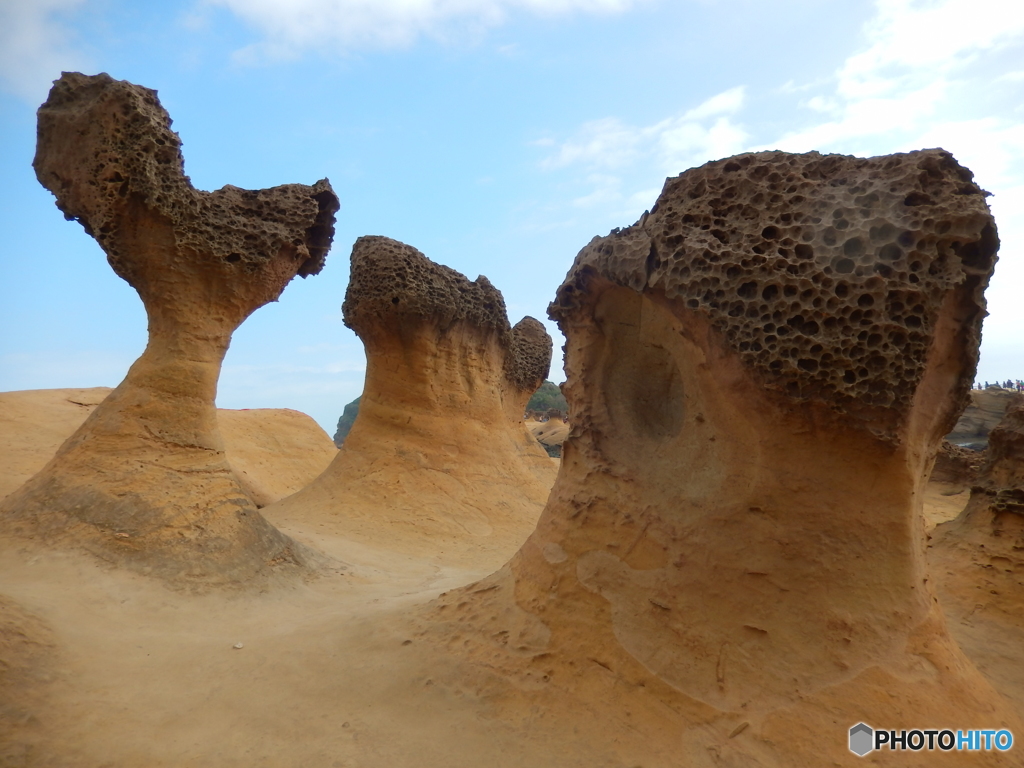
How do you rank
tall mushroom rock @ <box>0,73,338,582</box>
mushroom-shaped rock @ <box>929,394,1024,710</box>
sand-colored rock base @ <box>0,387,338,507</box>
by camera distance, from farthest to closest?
sand-colored rock base @ <box>0,387,338,507</box> < tall mushroom rock @ <box>0,73,338,582</box> < mushroom-shaped rock @ <box>929,394,1024,710</box>

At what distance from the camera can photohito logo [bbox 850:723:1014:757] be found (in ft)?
7.38

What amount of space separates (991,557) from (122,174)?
6.24m

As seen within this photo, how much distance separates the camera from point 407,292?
7.29m

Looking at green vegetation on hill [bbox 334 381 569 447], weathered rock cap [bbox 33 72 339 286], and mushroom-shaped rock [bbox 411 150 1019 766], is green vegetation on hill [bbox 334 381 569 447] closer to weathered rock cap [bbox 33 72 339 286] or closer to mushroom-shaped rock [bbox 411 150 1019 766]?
weathered rock cap [bbox 33 72 339 286]

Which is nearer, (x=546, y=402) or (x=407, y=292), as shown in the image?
(x=407, y=292)

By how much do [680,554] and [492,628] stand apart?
0.94m

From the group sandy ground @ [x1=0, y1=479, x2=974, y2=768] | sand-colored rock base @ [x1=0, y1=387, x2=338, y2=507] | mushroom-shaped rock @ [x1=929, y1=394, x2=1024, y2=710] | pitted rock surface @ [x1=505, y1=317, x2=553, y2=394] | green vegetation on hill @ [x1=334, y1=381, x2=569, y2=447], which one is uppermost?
green vegetation on hill @ [x1=334, y1=381, x2=569, y2=447]

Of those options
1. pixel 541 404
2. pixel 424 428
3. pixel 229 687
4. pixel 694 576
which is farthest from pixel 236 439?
pixel 541 404

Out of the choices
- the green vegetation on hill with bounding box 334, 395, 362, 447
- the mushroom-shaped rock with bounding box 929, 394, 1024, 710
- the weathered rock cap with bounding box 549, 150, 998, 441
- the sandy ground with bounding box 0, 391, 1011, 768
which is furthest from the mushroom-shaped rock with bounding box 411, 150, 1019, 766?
the green vegetation on hill with bounding box 334, 395, 362, 447

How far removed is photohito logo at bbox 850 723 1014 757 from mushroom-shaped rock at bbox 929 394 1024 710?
3.69 feet

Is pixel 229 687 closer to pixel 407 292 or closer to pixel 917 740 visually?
pixel 917 740

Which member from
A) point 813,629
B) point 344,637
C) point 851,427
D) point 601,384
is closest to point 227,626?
point 344,637

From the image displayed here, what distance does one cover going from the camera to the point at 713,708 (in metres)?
2.41

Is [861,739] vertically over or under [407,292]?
under
